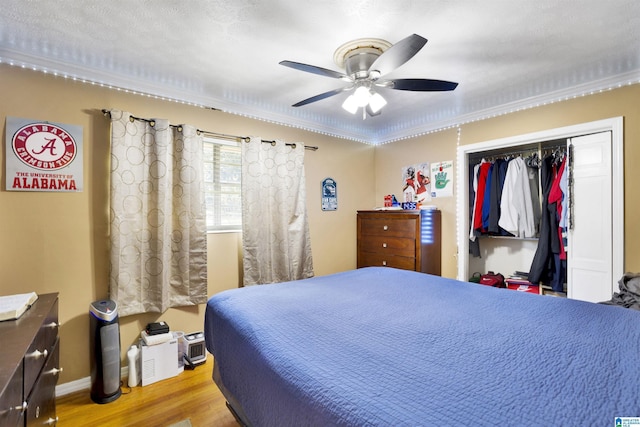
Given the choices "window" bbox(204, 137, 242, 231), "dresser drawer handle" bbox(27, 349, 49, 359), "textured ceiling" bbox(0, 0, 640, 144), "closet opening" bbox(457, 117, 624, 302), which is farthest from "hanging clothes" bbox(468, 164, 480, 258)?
"dresser drawer handle" bbox(27, 349, 49, 359)

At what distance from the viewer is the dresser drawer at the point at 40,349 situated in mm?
1141

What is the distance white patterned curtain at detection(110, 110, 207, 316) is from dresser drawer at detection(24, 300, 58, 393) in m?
0.66

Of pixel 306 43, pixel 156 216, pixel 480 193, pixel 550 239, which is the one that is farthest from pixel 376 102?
pixel 550 239

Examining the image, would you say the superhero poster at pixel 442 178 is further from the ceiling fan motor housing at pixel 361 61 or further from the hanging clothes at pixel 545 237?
the ceiling fan motor housing at pixel 361 61

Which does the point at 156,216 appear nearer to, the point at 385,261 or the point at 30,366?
the point at 30,366

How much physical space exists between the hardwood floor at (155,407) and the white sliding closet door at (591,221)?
9.93 ft

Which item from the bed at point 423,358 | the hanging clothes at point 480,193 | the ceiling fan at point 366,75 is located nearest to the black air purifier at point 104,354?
the bed at point 423,358

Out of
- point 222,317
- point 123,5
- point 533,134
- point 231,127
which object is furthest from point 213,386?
point 533,134

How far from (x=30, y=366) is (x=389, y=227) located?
310 centimetres

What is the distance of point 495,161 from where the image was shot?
11.5 feet

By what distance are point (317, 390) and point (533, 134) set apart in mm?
3044

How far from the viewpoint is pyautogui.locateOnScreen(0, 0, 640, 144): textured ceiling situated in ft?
5.19

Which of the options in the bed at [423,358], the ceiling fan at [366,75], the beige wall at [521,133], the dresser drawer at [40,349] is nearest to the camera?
the bed at [423,358]

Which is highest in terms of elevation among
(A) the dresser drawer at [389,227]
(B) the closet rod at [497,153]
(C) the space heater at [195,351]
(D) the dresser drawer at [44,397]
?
(B) the closet rod at [497,153]
